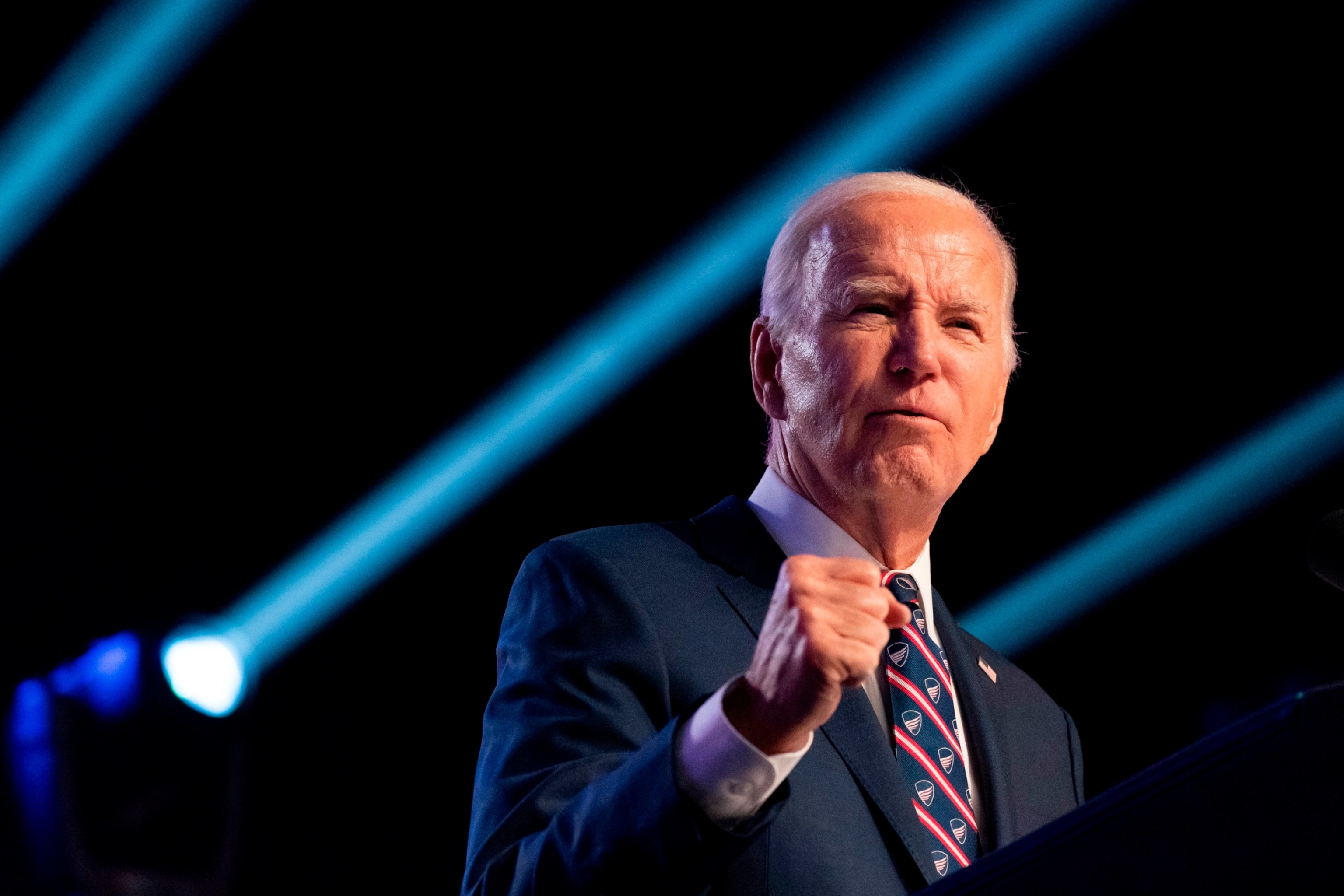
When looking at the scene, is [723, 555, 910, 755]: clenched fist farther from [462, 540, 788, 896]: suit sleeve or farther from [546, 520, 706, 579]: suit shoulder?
[546, 520, 706, 579]: suit shoulder

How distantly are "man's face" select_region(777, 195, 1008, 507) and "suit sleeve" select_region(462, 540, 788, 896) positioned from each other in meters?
0.43

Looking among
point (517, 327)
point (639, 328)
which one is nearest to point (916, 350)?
point (639, 328)

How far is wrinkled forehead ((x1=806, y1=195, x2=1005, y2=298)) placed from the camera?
5.88 ft

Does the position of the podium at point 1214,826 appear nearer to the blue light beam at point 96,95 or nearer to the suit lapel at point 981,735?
the suit lapel at point 981,735

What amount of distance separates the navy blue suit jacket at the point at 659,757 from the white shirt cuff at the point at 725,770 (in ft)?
0.03

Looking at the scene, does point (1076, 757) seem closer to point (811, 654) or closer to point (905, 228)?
point (905, 228)

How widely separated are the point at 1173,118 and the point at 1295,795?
258cm


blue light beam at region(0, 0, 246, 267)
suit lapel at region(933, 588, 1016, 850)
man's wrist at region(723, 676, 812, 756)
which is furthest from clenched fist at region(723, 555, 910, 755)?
blue light beam at region(0, 0, 246, 267)

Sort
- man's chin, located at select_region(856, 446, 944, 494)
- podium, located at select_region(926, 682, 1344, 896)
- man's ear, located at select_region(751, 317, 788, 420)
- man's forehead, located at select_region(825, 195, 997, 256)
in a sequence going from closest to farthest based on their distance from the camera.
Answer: podium, located at select_region(926, 682, 1344, 896) → man's chin, located at select_region(856, 446, 944, 494) → man's forehead, located at select_region(825, 195, 997, 256) → man's ear, located at select_region(751, 317, 788, 420)

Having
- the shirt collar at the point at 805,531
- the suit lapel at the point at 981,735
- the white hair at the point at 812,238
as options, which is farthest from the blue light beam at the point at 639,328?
the suit lapel at the point at 981,735

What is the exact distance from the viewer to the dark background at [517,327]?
10.0 ft

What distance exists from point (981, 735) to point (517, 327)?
7.88 ft

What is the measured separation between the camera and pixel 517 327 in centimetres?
377

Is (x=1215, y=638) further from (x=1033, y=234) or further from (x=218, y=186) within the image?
(x=218, y=186)
